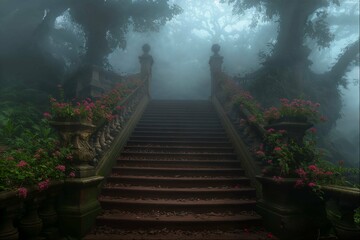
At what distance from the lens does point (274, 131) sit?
4699 millimetres

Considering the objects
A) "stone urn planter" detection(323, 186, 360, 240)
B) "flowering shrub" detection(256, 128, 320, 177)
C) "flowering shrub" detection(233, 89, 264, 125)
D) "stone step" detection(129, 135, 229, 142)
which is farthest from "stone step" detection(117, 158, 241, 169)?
"stone urn planter" detection(323, 186, 360, 240)

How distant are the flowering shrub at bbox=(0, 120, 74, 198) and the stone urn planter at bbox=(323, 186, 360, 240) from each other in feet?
13.2

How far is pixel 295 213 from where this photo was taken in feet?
13.8

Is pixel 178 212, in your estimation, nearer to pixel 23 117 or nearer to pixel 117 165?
pixel 117 165

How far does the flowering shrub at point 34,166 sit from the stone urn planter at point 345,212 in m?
4.02

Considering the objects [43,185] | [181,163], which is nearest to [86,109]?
[43,185]

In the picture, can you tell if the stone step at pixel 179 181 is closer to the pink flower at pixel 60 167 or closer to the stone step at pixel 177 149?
the stone step at pixel 177 149

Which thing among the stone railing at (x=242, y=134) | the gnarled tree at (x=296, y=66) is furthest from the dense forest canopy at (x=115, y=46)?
the stone railing at (x=242, y=134)

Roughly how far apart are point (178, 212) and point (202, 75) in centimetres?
2440

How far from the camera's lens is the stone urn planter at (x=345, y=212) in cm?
319

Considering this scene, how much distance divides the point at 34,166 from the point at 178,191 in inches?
116

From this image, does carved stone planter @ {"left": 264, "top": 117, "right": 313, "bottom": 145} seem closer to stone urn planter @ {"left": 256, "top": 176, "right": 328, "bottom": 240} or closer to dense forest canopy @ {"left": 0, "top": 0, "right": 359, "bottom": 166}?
stone urn planter @ {"left": 256, "top": 176, "right": 328, "bottom": 240}

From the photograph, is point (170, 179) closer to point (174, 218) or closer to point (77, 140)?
point (174, 218)

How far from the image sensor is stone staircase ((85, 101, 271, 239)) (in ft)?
14.9
